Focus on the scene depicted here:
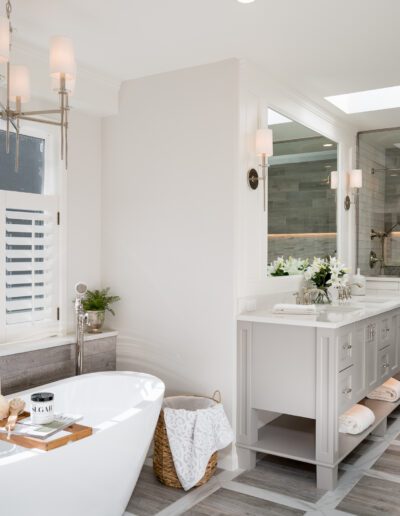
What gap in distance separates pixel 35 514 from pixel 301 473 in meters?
1.79

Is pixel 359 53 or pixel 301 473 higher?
pixel 359 53

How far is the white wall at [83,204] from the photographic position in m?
3.89

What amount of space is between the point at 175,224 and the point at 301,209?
1.21 meters

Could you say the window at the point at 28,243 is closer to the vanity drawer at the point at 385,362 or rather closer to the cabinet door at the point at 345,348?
the cabinet door at the point at 345,348

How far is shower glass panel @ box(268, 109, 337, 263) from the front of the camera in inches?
160

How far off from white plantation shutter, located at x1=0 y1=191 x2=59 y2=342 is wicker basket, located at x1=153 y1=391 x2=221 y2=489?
1031mm

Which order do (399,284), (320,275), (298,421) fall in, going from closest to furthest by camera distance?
(298,421) → (320,275) → (399,284)

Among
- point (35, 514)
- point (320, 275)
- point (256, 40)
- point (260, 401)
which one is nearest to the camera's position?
point (35, 514)

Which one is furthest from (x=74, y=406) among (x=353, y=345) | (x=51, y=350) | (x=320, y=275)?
(x=320, y=275)

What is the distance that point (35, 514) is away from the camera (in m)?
2.27

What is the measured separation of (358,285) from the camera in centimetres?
512

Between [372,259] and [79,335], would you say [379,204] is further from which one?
[79,335]

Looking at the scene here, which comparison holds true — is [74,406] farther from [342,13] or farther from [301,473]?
[342,13]

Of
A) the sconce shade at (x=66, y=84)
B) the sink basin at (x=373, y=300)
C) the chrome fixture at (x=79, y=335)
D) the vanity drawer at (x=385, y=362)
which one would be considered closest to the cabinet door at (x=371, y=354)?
the vanity drawer at (x=385, y=362)
